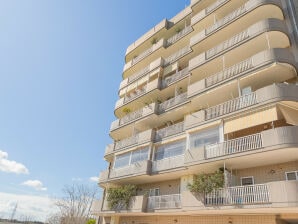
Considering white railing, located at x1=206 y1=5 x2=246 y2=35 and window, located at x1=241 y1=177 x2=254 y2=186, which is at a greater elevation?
white railing, located at x1=206 y1=5 x2=246 y2=35

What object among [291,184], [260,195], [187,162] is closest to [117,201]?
[187,162]

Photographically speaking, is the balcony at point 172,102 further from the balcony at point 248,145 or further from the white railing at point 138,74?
the white railing at point 138,74

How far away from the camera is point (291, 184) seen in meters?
13.0

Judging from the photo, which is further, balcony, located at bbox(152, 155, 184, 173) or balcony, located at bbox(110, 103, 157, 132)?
balcony, located at bbox(110, 103, 157, 132)

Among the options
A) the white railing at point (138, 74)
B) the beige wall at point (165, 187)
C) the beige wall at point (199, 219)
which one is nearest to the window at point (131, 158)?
the beige wall at point (165, 187)

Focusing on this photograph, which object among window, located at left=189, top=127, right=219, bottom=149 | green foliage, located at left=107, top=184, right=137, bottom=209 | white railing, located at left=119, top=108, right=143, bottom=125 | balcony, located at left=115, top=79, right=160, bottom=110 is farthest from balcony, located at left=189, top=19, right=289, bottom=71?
green foliage, located at left=107, top=184, right=137, bottom=209

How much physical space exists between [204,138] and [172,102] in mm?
6630

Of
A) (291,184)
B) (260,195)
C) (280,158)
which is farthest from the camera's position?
(280,158)

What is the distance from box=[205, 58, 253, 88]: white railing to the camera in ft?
62.4

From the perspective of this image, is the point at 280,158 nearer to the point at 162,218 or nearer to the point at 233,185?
the point at 233,185

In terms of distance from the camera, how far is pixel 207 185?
54.9ft

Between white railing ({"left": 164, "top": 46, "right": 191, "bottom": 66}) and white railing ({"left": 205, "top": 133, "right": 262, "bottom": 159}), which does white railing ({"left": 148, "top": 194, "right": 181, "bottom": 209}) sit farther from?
white railing ({"left": 164, "top": 46, "right": 191, "bottom": 66})

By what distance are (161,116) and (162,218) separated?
9.85m

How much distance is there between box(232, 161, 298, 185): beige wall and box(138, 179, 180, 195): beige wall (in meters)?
6.04
